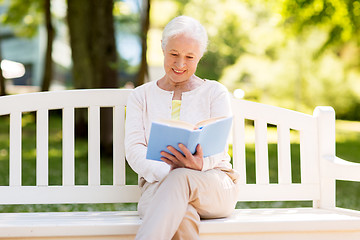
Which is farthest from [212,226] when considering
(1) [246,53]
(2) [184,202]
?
(1) [246,53]

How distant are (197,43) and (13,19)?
14.1 meters

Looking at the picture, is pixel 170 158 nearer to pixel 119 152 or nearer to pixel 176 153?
pixel 176 153

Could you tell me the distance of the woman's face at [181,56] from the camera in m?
3.10

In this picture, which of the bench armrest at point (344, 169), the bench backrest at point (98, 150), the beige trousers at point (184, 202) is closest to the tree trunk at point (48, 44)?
the bench backrest at point (98, 150)

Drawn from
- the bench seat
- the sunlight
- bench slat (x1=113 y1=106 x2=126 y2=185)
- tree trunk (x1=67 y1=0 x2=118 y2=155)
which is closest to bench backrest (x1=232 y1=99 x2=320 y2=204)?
the bench seat

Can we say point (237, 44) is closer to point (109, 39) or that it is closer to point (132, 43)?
point (132, 43)

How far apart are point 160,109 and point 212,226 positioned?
757mm

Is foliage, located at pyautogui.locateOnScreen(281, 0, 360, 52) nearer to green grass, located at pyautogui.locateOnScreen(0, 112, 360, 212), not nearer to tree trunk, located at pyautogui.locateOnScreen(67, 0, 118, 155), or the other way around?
green grass, located at pyautogui.locateOnScreen(0, 112, 360, 212)

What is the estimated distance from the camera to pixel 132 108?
322cm

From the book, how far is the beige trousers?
0.52 feet

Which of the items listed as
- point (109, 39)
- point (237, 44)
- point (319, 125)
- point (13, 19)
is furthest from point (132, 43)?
point (319, 125)

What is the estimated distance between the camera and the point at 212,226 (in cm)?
291

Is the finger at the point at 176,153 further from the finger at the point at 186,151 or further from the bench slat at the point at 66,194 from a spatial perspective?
the bench slat at the point at 66,194

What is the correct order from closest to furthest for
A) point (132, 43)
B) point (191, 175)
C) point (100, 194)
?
point (191, 175), point (100, 194), point (132, 43)
